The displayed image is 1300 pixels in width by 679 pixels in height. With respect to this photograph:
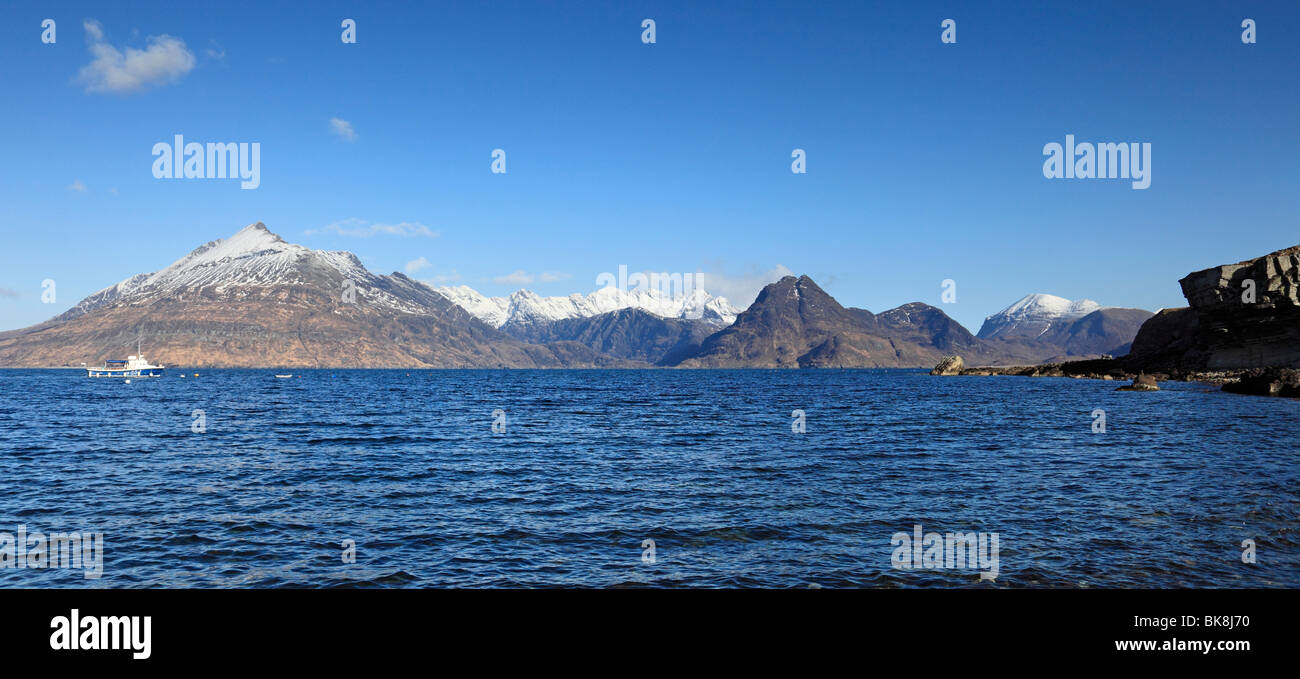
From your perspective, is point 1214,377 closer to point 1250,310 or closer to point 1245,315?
point 1245,315

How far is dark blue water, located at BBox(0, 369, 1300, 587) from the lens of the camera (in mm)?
16891

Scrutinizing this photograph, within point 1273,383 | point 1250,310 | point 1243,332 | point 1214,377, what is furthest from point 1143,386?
point 1214,377

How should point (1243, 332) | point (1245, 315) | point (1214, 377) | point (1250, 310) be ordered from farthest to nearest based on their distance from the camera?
point (1214, 377)
point (1243, 332)
point (1245, 315)
point (1250, 310)

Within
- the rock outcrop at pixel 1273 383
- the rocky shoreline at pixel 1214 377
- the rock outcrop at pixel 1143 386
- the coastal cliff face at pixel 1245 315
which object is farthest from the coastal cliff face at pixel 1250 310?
the rock outcrop at pixel 1273 383

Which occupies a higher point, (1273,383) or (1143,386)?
(1273,383)

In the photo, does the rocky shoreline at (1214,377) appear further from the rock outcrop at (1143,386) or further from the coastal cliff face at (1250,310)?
the coastal cliff face at (1250,310)

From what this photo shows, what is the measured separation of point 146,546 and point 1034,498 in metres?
27.9

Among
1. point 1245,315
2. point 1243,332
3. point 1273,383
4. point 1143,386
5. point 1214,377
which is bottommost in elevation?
point 1143,386

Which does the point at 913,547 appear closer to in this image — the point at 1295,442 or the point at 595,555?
the point at 595,555

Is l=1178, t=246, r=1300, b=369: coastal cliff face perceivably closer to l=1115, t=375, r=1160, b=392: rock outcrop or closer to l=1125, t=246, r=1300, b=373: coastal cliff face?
l=1125, t=246, r=1300, b=373: coastal cliff face

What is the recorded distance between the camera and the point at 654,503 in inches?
977

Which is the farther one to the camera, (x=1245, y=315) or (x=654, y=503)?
(x=1245, y=315)
